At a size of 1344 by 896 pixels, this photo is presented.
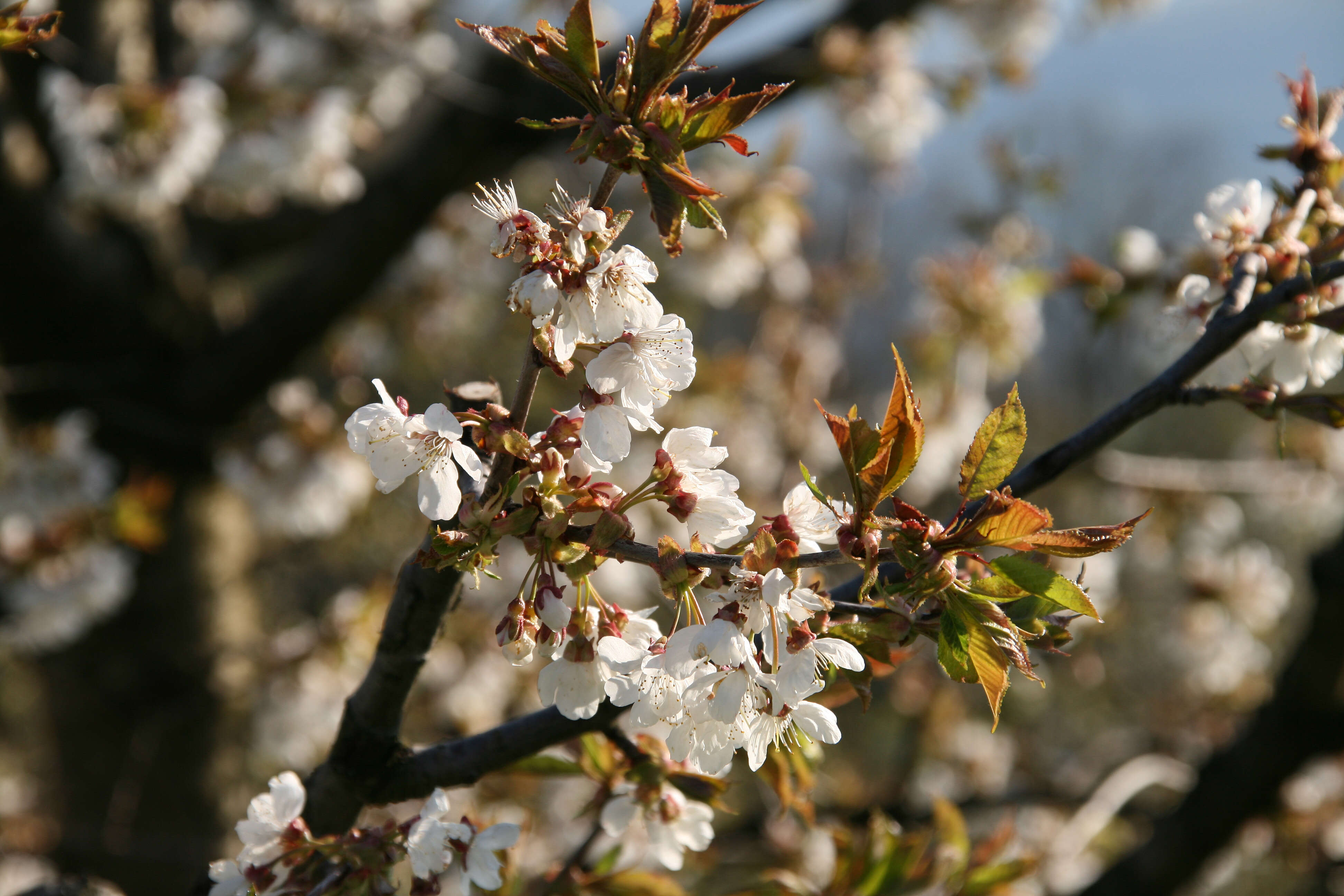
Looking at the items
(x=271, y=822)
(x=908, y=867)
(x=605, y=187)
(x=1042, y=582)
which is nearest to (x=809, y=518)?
(x=1042, y=582)

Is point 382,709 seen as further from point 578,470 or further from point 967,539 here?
point 967,539

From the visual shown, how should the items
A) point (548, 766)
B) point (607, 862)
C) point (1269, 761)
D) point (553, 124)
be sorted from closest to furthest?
point (553, 124)
point (548, 766)
point (607, 862)
point (1269, 761)

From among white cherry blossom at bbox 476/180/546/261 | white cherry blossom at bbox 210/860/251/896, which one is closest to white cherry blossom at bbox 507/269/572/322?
white cherry blossom at bbox 476/180/546/261

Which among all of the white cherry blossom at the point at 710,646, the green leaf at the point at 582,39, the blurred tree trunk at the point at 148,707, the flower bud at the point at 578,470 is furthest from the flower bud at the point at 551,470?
the blurred tree trunk at the point at 148,707

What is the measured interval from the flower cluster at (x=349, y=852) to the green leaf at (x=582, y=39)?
576mm

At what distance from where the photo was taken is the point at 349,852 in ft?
2.40

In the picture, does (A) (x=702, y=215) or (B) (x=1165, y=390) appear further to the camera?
(B) (x=1165, y=390)

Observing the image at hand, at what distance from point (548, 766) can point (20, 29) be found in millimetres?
832

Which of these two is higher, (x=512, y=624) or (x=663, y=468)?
(x=663, y=468)

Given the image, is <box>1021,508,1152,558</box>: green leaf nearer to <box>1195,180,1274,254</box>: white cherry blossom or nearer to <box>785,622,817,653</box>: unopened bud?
<box>785,622,817,653</box>: unopened bud

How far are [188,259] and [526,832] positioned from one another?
239 cm

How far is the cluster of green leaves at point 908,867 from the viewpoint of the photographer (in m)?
1.07

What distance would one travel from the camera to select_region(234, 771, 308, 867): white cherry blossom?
2.52 feet

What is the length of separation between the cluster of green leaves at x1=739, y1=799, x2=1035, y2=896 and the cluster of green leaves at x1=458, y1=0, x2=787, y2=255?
0.79 meters
